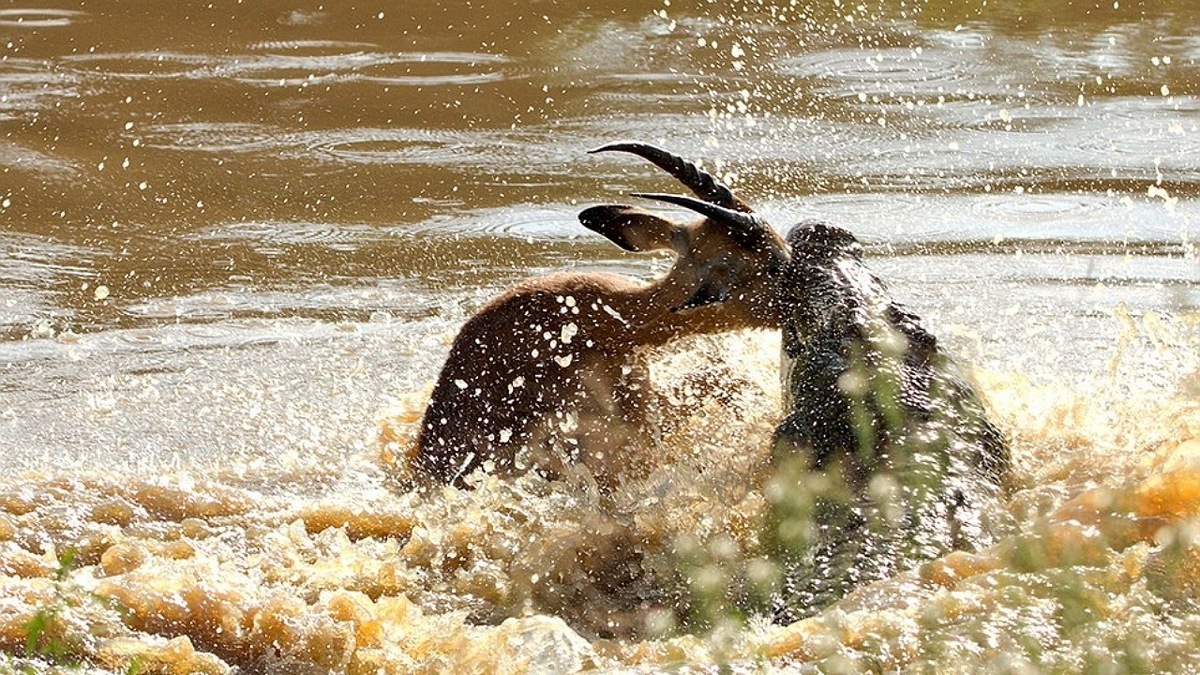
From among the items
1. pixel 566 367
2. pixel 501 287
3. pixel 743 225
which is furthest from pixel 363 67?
pixel 743 225

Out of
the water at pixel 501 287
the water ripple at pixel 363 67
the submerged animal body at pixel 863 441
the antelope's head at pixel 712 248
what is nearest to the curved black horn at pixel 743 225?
the antelope's head at pixel 712 248

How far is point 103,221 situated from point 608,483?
3916mm

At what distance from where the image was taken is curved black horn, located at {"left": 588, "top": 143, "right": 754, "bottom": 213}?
5.49 meters

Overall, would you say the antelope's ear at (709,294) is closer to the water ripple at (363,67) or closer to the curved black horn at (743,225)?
the curved black horn at (743,225)

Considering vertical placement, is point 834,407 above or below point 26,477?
above

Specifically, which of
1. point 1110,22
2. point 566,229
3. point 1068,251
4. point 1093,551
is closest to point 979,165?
point 1068,251

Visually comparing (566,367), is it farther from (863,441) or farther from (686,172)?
(863,441)

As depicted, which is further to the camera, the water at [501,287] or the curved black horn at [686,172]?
the curved black horn at [686,172]

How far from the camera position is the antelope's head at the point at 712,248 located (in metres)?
5.57

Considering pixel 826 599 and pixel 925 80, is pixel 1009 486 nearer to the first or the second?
pixel 826 599

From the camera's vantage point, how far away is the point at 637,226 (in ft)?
18.8

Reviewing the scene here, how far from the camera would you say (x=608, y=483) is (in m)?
5.82

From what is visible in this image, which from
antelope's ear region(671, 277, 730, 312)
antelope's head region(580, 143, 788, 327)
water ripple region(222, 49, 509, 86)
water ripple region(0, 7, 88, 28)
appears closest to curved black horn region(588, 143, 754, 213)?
antelope's head region(580, 143, 788, 327)

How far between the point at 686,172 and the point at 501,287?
241 centimetres
